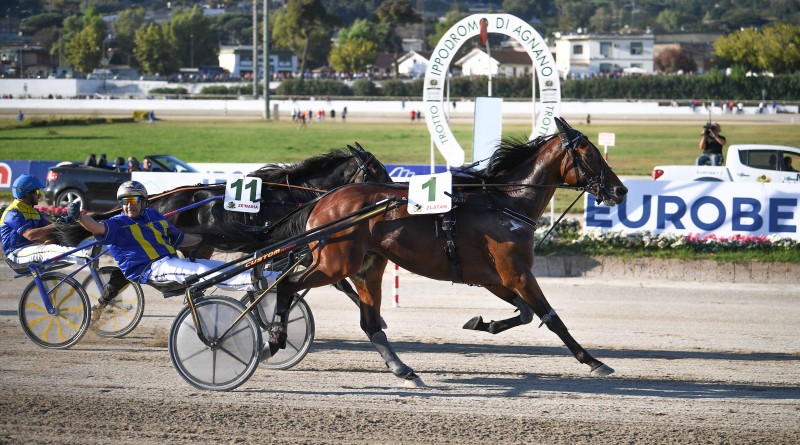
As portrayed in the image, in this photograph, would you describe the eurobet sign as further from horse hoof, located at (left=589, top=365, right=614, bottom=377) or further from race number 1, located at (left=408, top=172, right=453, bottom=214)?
horse hoof, located at (left=589, top=365, right=614, bottom=377)

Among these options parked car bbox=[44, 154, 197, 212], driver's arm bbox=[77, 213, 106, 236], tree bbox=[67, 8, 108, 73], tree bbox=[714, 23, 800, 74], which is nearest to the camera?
driver's arm bbox=[77, 213, 106, 236]

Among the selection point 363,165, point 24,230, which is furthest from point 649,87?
point 24,230

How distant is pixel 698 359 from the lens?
27.3ft

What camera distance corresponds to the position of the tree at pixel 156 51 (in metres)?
109

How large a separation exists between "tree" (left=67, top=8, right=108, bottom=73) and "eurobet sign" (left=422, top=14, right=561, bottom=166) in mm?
105687

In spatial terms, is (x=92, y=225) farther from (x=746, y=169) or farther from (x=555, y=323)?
(x=746, y=169)

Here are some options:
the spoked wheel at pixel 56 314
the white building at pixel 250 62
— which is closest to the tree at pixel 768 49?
the white building at pixel 250 62

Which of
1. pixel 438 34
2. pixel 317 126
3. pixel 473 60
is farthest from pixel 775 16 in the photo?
pixel 317 126

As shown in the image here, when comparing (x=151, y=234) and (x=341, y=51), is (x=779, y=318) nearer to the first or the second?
(x=151, y=234)

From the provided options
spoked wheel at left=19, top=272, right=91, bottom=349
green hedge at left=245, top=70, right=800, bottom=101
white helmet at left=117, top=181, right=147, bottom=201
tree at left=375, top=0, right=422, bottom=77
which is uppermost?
tree at left=375, top=0, right=422, bottom=77

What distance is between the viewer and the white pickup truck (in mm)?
19406

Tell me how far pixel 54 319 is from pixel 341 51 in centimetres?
11032

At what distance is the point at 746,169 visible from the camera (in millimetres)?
19922

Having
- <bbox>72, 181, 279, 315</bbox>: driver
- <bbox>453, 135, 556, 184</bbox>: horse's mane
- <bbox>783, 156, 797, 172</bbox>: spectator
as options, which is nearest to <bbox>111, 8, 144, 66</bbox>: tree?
<bbox>783, 156, 797, 172</bbox>: spectator
